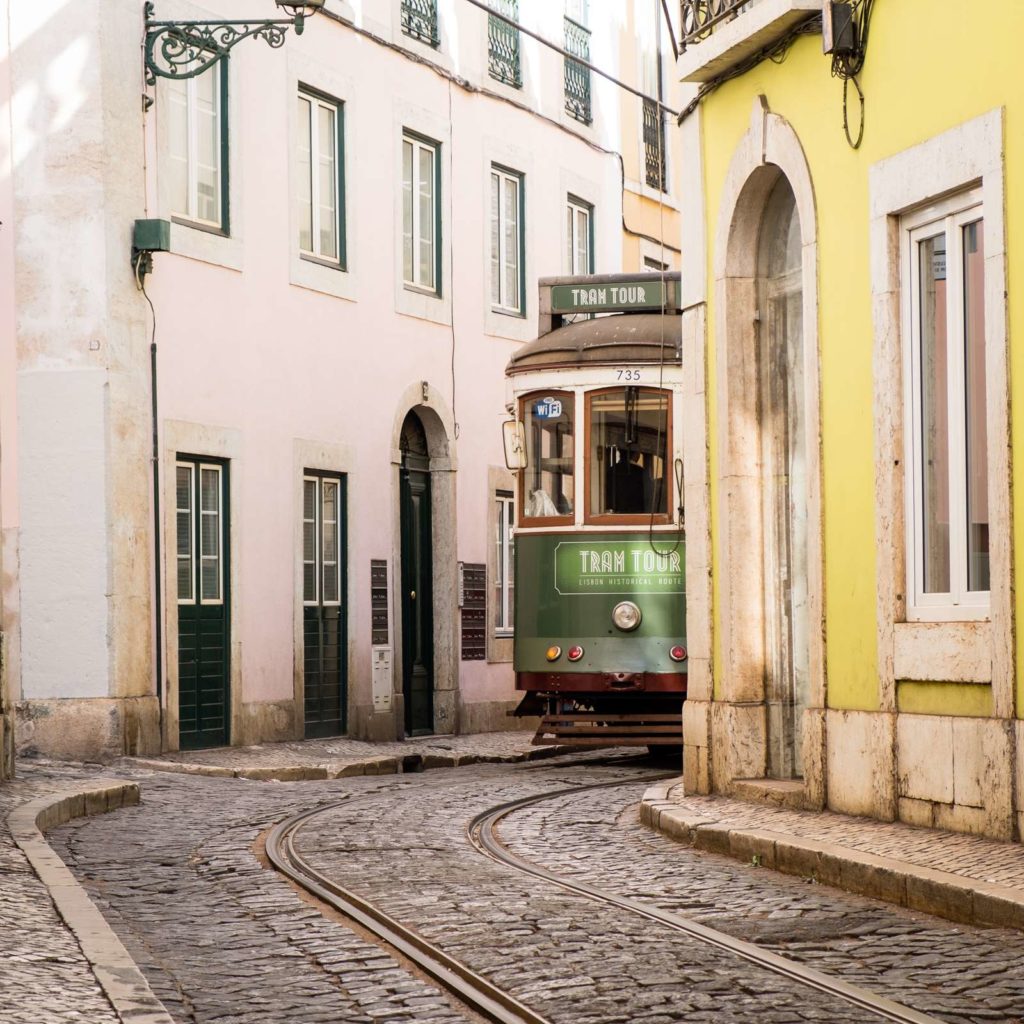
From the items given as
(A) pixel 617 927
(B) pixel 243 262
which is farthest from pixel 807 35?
(B) pixel 243 262

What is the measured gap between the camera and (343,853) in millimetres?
10625

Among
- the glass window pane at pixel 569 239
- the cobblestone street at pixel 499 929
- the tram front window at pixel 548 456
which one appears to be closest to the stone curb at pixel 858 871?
the cobblestone street at pixel 499 929

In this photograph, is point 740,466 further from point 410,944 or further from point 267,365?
point 267,365

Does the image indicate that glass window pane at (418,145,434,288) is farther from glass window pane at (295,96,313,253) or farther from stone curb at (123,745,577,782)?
stone curb at (123,745,577,782)

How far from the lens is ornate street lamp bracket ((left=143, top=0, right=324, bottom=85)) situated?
675 inches

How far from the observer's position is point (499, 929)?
7.84 metres

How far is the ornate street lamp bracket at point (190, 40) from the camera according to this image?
675 inches

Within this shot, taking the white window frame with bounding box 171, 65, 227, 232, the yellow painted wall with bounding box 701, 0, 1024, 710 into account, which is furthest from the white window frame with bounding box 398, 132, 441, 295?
the yellow painted wall with bounding box 701, 0, 1024, 710

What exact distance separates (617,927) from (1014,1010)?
6.51 feet

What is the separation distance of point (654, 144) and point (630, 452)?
1281 cm

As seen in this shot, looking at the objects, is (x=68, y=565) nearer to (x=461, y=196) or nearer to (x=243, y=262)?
(x=243, y=262)

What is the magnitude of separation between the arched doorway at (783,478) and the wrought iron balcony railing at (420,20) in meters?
9.80

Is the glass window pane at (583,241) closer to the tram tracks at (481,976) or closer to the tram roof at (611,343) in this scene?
the tram roof at (611,343)

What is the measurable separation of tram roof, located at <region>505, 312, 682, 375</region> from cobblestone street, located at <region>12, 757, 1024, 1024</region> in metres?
4.84
